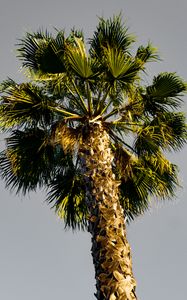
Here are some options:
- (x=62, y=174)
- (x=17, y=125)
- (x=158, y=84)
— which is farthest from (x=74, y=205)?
(x=158, y=84)

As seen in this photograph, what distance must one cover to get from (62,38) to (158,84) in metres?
2.14

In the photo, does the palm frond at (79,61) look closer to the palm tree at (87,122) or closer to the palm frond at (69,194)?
the palm tree at (87,122)

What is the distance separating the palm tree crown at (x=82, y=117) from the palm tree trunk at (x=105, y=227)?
0.68 m

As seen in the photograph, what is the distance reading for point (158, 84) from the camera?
33.7 ft

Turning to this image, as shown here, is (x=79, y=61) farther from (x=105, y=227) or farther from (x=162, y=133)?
Result: (x=105, y=227)

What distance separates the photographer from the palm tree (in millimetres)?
9359

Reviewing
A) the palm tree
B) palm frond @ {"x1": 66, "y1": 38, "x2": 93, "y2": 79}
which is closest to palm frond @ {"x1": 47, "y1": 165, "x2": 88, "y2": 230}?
the palm tree

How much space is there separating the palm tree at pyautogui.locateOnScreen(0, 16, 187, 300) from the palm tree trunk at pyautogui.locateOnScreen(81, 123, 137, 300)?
35 mm

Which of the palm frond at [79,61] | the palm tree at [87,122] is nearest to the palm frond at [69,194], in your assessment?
the palm tree at [87,122]

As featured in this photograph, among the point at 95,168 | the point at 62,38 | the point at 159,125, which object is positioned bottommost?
the point at 95,168

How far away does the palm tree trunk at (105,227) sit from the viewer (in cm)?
681

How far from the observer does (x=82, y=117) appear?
9672 millimetres

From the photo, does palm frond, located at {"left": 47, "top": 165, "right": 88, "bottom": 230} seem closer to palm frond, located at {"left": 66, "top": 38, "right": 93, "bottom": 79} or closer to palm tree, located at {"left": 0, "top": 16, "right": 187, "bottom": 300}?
palm tree, located at {"left": 0, "top": 16, "right": 187, "bottom": 300}

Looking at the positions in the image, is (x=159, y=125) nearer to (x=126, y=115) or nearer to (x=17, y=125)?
(x=126, y=115)
